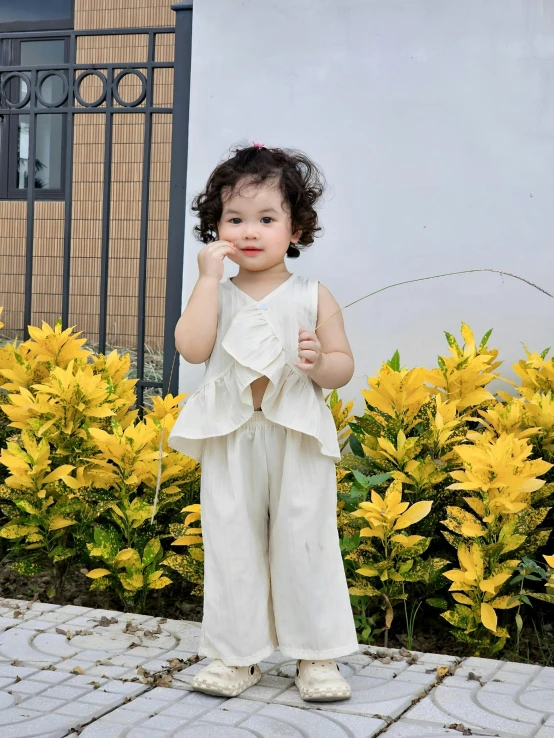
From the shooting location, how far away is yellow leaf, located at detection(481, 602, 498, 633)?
2.52 m

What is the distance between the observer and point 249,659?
2.18m

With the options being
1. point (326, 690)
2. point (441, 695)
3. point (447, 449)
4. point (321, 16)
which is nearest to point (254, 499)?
point (326, 690)

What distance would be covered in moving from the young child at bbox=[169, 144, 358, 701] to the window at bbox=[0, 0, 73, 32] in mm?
5491

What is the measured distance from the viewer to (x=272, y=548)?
2.23 metres

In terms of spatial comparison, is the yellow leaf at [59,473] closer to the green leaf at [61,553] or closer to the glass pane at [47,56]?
the green leaf at [61,553]

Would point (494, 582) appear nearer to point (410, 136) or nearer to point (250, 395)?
point (250, 395)

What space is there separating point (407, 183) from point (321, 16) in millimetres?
728

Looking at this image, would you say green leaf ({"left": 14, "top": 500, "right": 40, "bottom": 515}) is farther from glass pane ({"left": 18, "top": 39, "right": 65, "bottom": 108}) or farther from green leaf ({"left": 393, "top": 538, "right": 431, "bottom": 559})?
glass pane ({"left": 18, "top": 39, "right": 65, "bottom": 108})

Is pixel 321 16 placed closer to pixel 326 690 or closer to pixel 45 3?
pixel 326 690

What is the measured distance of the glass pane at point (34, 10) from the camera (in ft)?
23.7

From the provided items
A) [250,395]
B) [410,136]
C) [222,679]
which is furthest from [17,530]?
[410,136]

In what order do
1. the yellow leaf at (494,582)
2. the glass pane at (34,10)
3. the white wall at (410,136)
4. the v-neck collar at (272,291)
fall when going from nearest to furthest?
the v-neck collar at (272,291), the yellow leaf at (494,582), the white wall at (410,136), the glass pane at (34,10)

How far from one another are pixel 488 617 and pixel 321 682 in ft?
2.03

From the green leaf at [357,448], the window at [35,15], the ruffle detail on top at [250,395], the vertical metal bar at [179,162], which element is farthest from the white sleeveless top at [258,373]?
the window at [35,15]
